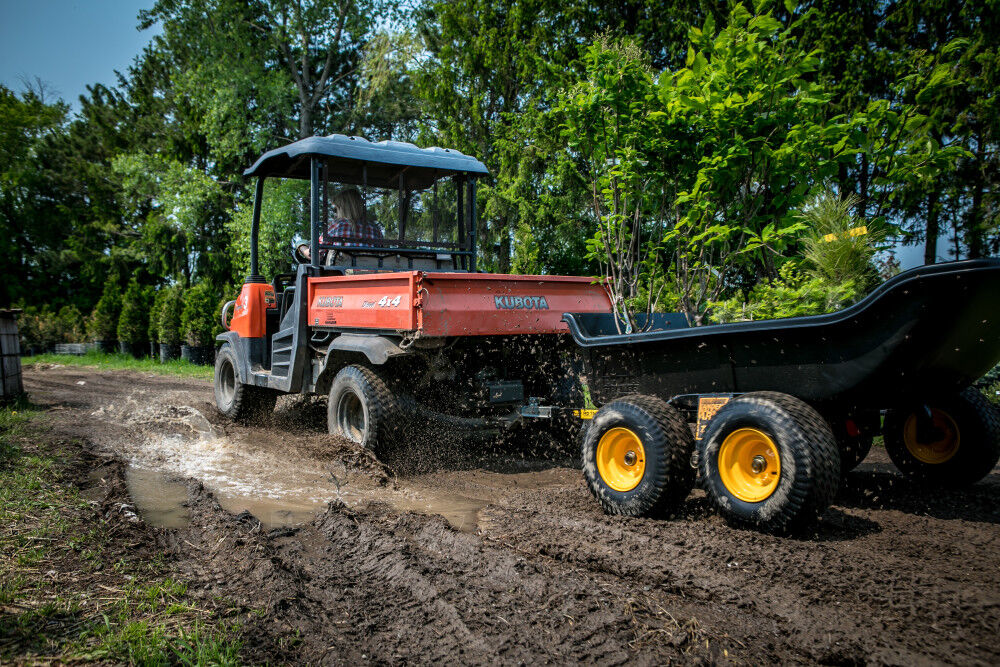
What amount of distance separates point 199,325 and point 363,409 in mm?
12832

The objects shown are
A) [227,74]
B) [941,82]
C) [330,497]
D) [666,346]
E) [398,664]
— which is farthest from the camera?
[227,74]

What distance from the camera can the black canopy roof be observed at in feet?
20.2

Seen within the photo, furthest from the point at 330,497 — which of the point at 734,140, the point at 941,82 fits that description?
the point at 941,82

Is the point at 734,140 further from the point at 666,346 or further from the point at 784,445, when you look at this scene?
the point at 784,445

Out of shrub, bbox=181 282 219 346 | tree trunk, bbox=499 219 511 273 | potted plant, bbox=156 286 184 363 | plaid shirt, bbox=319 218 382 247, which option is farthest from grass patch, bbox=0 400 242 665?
potted plant, bbox=156 286 184 363

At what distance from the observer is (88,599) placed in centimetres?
266

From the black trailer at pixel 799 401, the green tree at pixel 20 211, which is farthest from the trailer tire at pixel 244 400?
the green tree at pixel 20 211

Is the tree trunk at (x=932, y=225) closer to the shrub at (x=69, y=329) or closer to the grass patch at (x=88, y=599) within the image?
the grass patch at (x=88, y=599)

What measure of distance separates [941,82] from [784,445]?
373 cm

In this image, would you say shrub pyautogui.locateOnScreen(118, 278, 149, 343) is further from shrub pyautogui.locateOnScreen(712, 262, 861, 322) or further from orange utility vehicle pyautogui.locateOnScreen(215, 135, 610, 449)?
shrub pyautogui.locateOnScreen(712, 262, 861, 322)

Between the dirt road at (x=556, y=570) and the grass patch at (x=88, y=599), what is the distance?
17cm

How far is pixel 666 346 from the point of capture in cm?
409

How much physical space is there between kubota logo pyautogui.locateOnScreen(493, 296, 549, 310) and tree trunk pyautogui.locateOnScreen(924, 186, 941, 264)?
6658mm

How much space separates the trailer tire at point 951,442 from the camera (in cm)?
394
